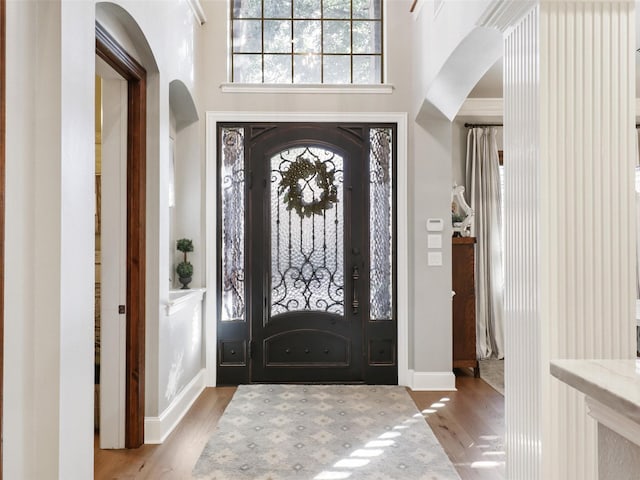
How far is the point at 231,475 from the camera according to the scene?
252 cm

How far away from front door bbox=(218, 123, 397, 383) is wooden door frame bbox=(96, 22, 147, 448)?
1.33 m

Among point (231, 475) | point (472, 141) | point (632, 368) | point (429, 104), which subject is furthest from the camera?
point (472, 141)

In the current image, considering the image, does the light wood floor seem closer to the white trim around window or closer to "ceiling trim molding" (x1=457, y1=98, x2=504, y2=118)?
the white trim around window

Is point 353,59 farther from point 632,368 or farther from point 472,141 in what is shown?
point 632,368

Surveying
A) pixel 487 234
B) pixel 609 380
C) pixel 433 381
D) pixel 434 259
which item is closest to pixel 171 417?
pixel 433 381

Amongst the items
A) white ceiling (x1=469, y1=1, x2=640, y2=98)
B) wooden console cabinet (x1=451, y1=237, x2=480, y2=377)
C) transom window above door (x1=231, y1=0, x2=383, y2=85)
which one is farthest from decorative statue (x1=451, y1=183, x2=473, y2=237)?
transom window above door (x1=231, y1=0, x2=383, y2=85)

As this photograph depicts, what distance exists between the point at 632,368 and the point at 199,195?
144 inches

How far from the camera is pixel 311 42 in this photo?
431cm

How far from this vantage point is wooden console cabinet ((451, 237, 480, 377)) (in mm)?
4312

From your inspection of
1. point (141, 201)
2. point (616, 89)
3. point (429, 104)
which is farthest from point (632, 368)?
point (429, 104)

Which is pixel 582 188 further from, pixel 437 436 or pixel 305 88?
pixel 305 88

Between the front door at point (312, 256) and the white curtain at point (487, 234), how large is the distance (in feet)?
4.46

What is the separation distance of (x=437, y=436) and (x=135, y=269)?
83.9 inches

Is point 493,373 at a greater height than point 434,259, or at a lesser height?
lesser
